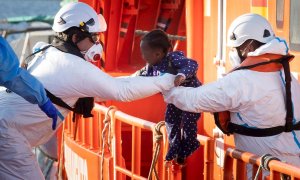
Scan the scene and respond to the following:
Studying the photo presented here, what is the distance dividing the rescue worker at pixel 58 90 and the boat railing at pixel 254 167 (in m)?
0.71

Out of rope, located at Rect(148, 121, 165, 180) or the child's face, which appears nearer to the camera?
the child's face

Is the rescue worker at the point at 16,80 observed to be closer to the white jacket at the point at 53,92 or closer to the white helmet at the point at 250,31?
the white jacket at the point at 53,92

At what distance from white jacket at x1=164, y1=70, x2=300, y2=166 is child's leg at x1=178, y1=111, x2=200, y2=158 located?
37cm

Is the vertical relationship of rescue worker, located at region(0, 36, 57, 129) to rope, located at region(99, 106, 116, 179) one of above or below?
above

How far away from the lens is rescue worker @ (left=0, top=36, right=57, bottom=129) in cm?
493

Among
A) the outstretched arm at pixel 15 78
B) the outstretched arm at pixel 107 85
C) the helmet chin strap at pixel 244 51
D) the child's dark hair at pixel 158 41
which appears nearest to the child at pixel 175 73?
the child's dark hair at pixel 158 41

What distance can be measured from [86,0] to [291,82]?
4.33m

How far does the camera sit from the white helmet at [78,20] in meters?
6.31

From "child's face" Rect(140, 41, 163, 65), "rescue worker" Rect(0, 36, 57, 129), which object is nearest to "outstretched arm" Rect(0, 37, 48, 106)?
"rescue worker" Rect(0, 36, 57, 129)

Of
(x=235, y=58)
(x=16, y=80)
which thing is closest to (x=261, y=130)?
(x=235, y=58)

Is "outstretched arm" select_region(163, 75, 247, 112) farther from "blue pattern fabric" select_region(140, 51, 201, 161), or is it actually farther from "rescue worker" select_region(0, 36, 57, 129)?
"rescue worker" select_region(0, 36, 57, 129)

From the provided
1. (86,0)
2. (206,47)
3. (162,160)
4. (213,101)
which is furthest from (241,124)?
(86,0)

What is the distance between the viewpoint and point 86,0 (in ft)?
31.1

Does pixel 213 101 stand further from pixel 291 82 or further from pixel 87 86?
pixel 87 86
